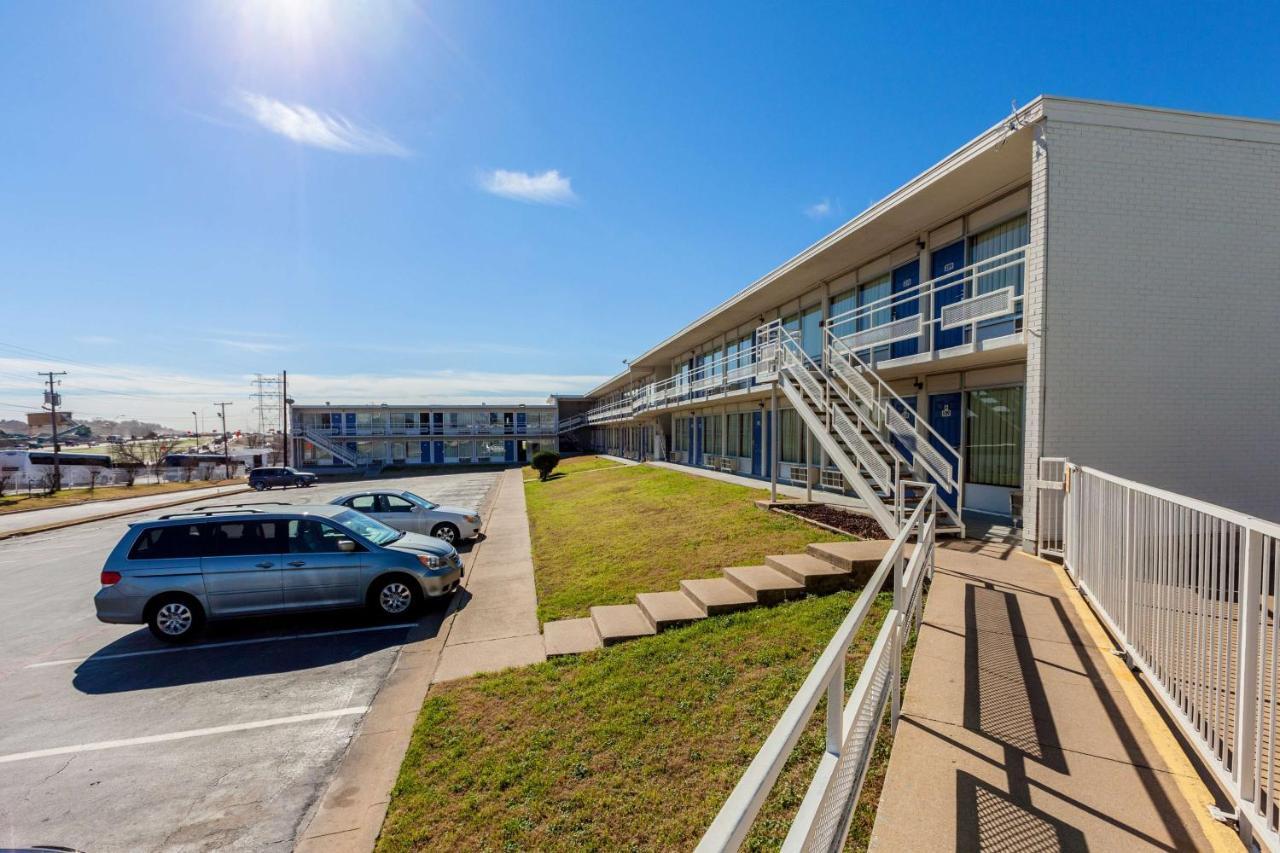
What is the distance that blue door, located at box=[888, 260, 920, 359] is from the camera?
41.2 ft

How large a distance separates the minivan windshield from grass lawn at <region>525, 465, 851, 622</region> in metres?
2.58

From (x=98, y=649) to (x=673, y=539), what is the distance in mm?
8711

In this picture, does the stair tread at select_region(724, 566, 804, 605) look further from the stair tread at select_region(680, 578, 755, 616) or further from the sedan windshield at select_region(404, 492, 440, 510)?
the sedan windshield at select_region(404, 492, 440, 510)

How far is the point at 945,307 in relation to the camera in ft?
33.2

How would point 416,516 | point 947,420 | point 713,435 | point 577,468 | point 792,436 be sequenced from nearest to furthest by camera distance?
point 947,420 → point 416,516 → point 792,436 → point 713,435 → point 577,468

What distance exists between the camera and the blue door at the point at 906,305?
1256 centimetres

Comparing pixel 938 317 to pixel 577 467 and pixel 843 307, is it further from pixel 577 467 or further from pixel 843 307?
pixel 577 467

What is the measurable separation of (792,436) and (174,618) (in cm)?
1547

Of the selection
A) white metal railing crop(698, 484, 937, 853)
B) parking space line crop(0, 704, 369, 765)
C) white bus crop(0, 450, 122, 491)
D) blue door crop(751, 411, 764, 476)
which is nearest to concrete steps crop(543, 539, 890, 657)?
parking space line crop(0, 704, 369, 765)

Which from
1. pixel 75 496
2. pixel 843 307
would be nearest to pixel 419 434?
pixel 75 496

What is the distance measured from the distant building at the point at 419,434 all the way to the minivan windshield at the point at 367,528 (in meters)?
51.3

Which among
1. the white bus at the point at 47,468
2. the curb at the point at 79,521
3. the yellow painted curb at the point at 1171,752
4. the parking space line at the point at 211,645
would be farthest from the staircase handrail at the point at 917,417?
the white bus at the point at 47,468

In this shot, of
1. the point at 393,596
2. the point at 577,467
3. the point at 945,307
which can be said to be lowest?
the point at 577,467

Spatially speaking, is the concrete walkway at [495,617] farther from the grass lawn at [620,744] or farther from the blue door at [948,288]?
the blue door at [948,288]
